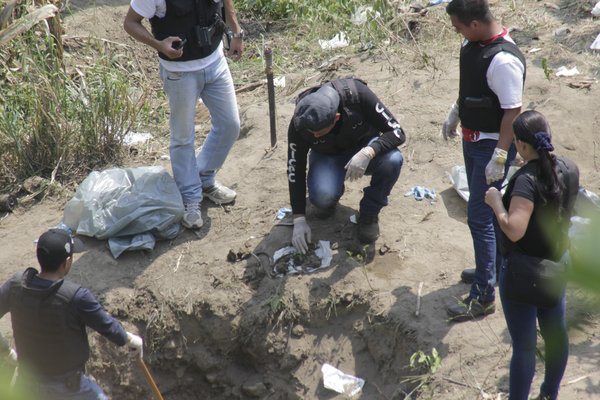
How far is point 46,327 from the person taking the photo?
3.23 m

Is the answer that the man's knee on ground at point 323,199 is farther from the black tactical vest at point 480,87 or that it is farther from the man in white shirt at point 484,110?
the black tactical vest at point 480,87

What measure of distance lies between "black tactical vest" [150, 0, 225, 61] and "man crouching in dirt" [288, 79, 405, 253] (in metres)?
0.67

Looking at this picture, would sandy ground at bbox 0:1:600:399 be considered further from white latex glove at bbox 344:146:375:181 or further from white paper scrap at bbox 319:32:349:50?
white paper scrap at bbox 319:32:349:50

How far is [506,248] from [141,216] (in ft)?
8.20

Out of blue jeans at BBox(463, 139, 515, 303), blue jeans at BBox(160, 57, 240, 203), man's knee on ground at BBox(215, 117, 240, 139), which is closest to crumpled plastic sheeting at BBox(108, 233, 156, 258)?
blue jeans at BBox(160, 57, 240, 203)

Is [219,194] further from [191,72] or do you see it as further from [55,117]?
[55,117]

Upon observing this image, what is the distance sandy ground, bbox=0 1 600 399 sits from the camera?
4090 mm

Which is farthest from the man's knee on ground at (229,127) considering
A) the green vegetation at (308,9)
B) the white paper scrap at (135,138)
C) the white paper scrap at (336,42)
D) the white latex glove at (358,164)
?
the green vegetation at (308,9)

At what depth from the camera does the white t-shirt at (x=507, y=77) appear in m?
3.51

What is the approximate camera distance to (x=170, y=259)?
190 inches

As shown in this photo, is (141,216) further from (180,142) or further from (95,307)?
(95,307)

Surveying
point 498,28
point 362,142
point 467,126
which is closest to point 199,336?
point 362,142

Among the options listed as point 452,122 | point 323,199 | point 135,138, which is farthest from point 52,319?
point 135,138

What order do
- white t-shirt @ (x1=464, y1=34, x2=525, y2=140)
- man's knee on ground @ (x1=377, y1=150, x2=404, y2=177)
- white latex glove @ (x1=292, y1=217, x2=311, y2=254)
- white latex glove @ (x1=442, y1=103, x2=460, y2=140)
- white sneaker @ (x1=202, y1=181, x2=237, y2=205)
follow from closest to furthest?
white t-shirt @ (x1=464, y1=34, x2=525, y2=140), white latex glove @ (x1=442, y1=103, x2=460, y2=140), man's knee on ground @ (x1=377, y1=150, x2=404, y2=177), white latex glove @ (x1=292, y1=217, x2=311, y2=254), white sneaker @ (x1=202, y1=181, x2=237, y2=205)
